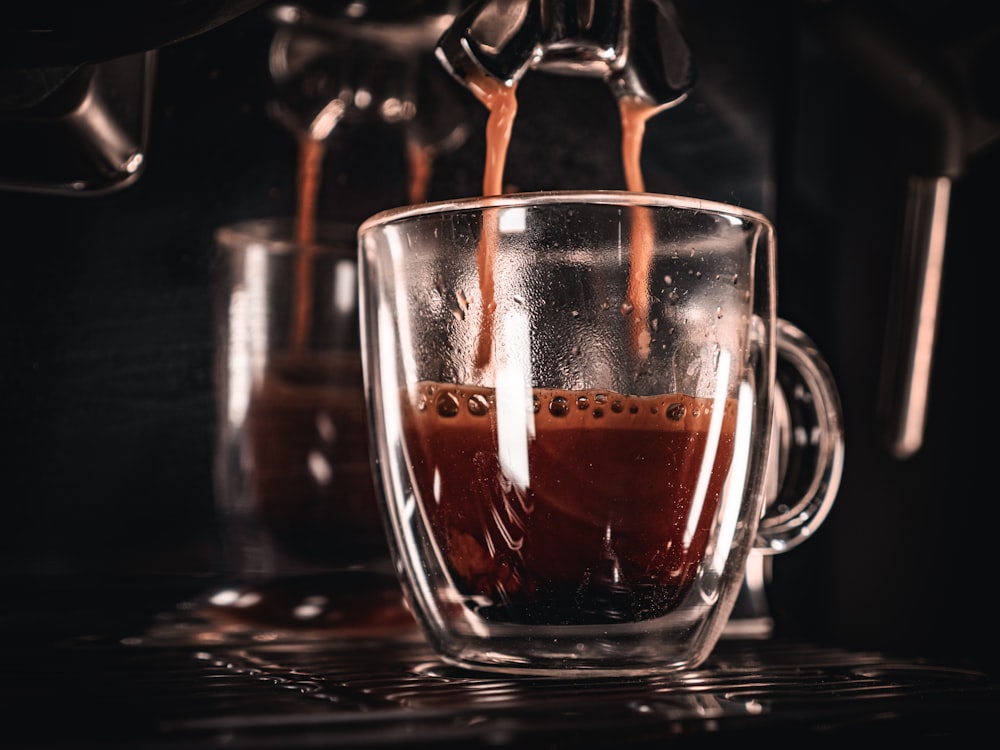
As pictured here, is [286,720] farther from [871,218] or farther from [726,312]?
[871,218]

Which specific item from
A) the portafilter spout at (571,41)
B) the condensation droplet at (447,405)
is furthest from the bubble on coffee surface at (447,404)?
the portafilter spout at (571,41)

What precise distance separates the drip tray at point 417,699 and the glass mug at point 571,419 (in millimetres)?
23

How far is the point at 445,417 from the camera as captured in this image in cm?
43

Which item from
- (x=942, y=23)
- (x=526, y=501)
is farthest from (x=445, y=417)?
(x=942, y=23)

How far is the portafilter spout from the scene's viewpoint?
42cm

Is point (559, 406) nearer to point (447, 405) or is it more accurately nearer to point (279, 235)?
point (447, 405)

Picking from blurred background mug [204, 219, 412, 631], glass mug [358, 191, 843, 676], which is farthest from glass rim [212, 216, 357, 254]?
glass mug [358, 191, 843, 676]

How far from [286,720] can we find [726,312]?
0.74ft

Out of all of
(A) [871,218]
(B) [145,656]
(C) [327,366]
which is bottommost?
(B) [145,656]

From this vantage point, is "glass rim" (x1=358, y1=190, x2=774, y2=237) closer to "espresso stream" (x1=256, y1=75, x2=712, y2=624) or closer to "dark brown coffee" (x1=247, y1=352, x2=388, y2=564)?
"espresso stream" (x1=256, y1=75, x2=712, y2=624)

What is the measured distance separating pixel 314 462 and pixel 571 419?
0.55ft

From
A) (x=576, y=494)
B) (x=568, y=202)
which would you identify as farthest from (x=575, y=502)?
(x=568, y=202)

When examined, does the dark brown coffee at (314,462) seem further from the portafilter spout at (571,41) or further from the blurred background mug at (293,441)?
the portafilter spout at (571,41)

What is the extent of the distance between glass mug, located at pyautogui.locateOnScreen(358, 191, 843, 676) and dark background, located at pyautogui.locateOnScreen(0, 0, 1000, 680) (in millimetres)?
113
